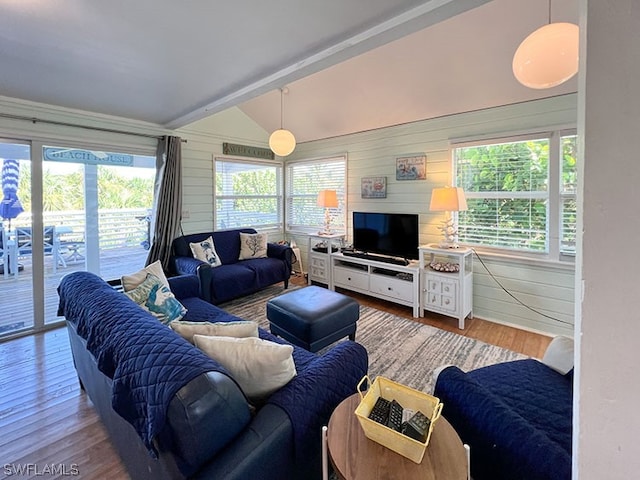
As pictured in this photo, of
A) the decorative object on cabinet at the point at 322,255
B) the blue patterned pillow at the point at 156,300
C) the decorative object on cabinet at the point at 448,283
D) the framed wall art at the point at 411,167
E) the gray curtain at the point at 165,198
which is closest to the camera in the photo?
the blue patterned pillow at the point at 156,300

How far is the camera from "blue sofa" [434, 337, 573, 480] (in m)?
0.98

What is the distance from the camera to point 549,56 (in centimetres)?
173

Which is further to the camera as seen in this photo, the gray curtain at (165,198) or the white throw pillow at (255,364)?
the gray curtain at (165,198)

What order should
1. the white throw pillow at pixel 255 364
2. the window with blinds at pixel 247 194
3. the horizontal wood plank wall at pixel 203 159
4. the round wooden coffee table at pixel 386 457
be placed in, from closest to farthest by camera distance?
the round wooden coffee table at pixel 386 457, the white throw pillow at pixel 255 364, the horizontal wood plank wall at pixel 203 159, the window with blinds at pixel 247 194

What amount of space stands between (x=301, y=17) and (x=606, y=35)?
1757 millimetres

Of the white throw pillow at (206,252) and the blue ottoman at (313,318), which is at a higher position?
the white throw pillow at (206,252)

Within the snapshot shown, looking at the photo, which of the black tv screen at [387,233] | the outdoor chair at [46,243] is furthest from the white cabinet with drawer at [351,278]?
the outdoor chair at [46,243]

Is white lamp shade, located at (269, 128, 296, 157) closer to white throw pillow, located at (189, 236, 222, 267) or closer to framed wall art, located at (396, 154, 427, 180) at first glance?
framed wall art, located at (396, 154, 427, 180)

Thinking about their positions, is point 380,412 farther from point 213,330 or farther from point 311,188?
point 311,188

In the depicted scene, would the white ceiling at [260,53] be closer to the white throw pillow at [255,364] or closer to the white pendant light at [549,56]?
the white pendant light at [549,56]

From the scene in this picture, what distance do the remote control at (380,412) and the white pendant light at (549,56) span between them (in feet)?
6.54

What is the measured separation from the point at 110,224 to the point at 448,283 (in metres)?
4.12

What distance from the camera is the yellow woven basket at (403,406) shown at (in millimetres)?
988

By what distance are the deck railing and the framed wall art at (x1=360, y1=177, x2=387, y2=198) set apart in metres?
3.06
